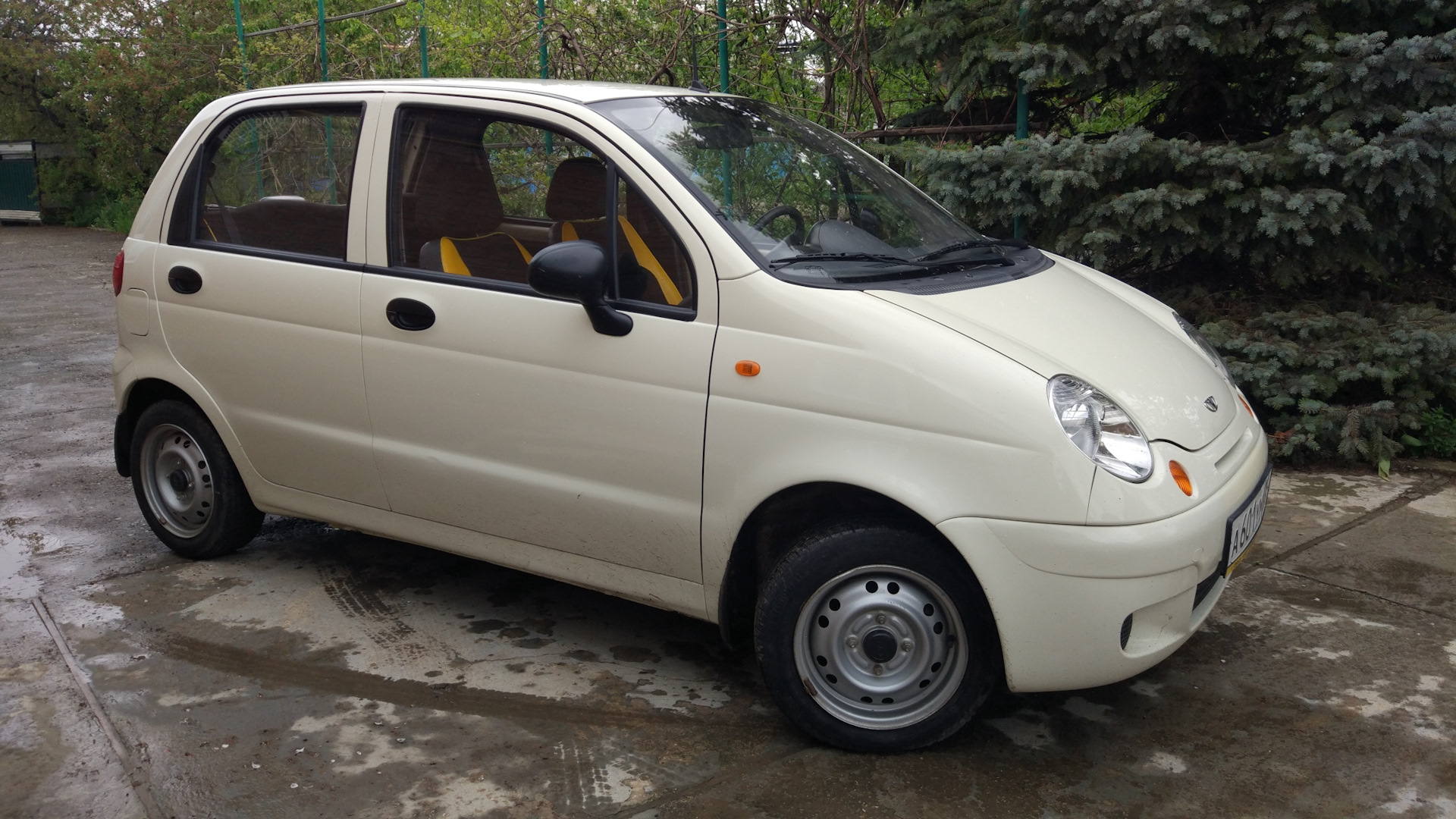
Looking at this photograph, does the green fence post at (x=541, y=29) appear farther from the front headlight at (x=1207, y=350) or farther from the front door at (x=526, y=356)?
the front headlight at (x=1207, y=350)

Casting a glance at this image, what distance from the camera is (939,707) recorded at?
318 centimetres

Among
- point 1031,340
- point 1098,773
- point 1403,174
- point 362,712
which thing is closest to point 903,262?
point 1031,340

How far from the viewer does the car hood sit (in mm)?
3141

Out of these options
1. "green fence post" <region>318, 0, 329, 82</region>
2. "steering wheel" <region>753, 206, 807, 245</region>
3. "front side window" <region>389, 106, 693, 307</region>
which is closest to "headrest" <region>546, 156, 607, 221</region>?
"front side window" <region>389, 106, 693, 307</region>

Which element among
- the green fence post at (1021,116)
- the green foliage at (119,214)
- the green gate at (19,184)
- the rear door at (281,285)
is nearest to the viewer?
the rear door at (281,285)

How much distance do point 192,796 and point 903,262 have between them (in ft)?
8.08

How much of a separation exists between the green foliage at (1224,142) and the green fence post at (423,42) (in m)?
6.07

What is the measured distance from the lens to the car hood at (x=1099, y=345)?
3.14 metres

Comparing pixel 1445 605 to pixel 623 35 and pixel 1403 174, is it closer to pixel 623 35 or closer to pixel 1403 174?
pixel 1403 174

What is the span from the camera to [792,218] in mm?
3670

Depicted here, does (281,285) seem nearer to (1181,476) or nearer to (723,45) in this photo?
(1181,476)

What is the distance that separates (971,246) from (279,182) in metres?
2.52

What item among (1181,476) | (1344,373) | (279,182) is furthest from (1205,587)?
(279,182)

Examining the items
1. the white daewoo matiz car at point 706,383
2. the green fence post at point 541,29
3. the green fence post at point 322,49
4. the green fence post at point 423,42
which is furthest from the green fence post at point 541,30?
the green fence post at point 322,49
